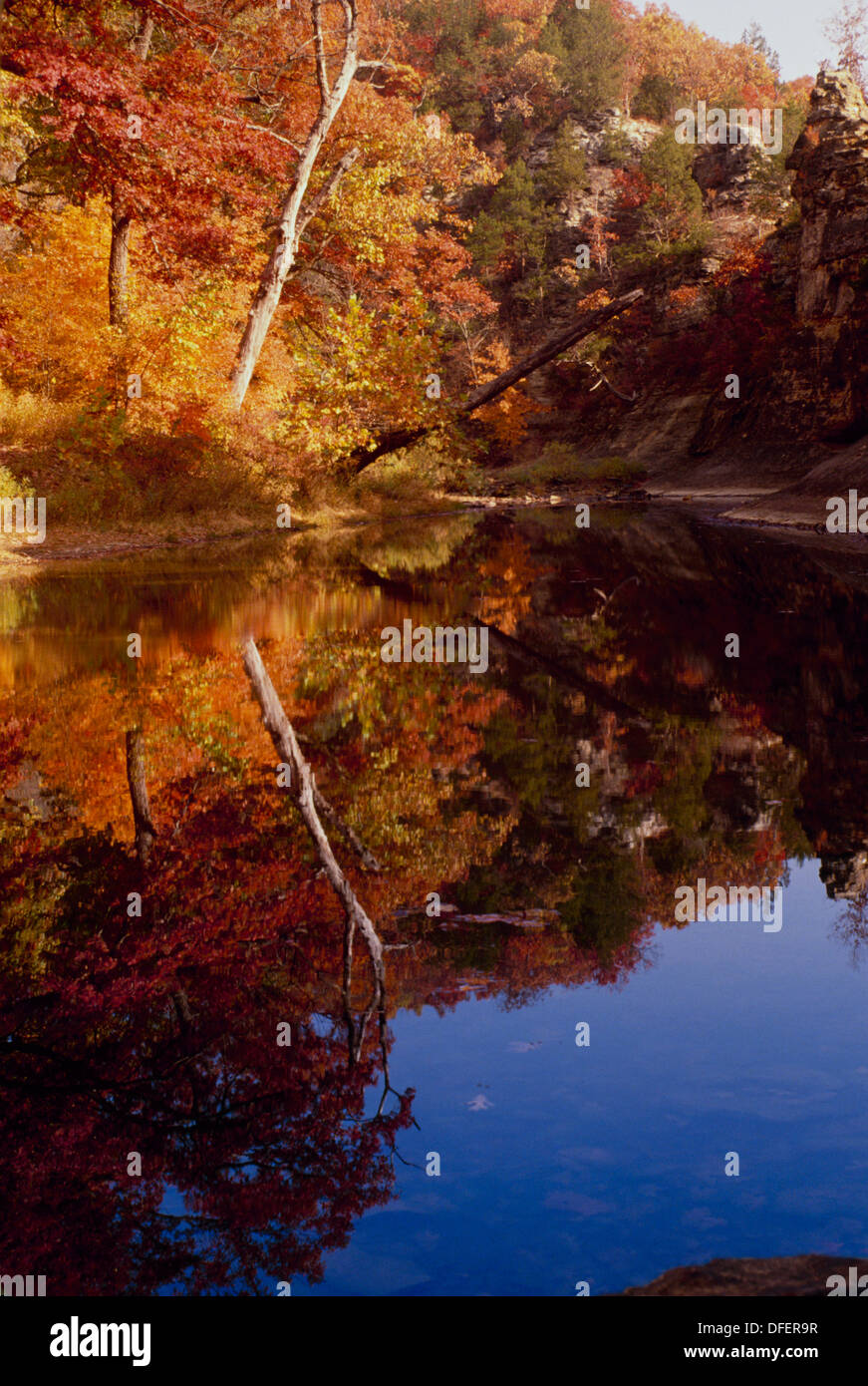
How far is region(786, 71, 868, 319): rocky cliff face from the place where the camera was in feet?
111

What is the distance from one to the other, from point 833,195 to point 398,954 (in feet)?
120

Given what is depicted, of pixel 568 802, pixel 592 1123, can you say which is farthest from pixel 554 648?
pixel 592 1123

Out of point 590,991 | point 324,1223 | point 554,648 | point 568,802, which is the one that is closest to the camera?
point 324,1223

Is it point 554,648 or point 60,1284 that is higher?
point 554,648

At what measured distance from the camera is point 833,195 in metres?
34.6

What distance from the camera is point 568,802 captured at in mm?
5918

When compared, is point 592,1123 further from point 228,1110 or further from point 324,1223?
point 228,1110

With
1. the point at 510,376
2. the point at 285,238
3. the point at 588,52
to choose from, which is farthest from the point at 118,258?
the point at 588,52

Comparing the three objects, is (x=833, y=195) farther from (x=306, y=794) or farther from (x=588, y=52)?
(x=588, y=52)

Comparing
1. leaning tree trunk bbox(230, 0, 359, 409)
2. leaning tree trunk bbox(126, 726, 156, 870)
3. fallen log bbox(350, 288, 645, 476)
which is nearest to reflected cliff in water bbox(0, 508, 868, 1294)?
leaning tree trunk bbox(126, 726, 156, 870)

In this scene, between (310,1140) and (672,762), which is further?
(672,762)

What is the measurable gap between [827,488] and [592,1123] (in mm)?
24517

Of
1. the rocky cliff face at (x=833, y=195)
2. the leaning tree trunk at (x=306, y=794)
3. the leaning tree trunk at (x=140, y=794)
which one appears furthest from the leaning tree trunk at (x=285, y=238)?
the leaning tree trunk at (x=140, y=794)

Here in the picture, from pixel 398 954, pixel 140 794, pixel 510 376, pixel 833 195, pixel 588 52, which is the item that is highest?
pixel 588 52
